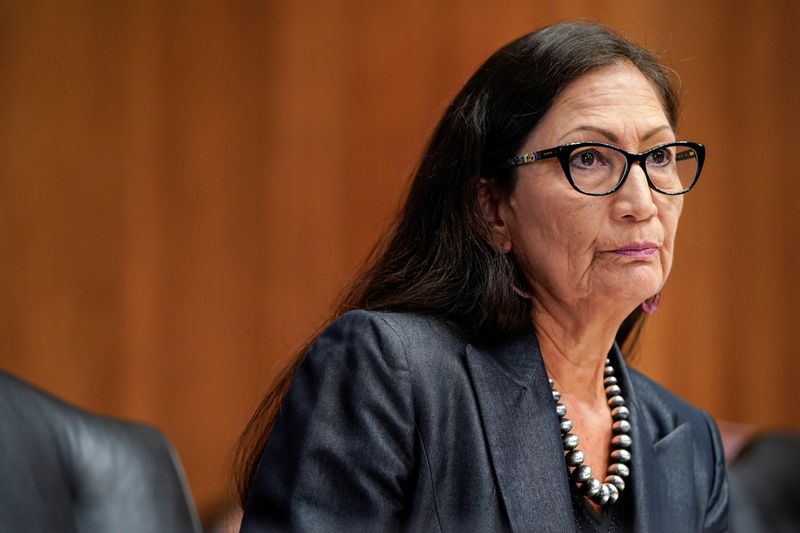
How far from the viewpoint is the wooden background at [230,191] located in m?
3.44

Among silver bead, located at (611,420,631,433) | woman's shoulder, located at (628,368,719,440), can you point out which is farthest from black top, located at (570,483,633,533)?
woman's shoulder, located at (628,368,719,440)

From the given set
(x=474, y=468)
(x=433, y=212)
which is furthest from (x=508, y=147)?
(x=474, y=468)

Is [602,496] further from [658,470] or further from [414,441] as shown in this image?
[414,441]

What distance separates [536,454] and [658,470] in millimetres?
339

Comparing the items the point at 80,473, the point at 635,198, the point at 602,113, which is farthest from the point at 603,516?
the point at 80,473

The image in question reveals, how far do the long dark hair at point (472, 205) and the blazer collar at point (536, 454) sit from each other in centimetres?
7

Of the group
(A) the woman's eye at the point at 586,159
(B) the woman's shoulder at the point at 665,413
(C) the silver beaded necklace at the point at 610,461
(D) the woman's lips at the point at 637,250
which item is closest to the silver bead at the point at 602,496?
(C) the silver beaded necklace at the point at 610,461

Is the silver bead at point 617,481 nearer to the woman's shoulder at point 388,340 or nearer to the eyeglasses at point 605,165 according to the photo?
the woman's shoulder at point 388,340

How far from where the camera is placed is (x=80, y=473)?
1361mm

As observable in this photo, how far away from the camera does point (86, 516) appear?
1.34 m

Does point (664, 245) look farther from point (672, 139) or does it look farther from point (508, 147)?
point (508, 147)

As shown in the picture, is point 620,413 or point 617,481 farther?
point 620,413

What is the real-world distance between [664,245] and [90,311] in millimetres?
2284

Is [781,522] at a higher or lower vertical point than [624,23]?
lower
